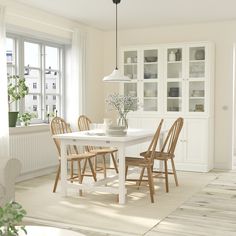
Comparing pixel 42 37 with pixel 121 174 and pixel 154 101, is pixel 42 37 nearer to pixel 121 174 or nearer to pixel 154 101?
pixel 154 101

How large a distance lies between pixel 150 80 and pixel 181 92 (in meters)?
0.60

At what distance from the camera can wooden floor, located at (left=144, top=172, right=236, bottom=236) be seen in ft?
12.2

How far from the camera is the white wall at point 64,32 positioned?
18.7 feet

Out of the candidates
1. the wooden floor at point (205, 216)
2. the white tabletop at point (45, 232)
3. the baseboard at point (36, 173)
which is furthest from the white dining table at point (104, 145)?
the white tabletop at point (45, 232)

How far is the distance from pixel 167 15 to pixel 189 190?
281 centimetres

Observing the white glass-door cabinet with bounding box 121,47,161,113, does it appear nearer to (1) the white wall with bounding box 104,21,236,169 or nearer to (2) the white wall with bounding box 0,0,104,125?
(1) the white wall with bounding box 104,21,236,169

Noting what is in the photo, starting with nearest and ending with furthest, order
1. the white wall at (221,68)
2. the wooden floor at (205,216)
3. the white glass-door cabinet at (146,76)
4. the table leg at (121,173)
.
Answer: the wooden floor at (205,216)
the table leg at (121,173)
the white wall at (221,68)
the white glass-door cabinet at (146,76)

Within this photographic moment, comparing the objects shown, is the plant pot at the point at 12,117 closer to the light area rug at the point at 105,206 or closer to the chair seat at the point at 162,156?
the light area rug at the point at 105,206

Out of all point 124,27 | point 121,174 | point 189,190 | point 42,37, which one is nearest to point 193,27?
point 124,27

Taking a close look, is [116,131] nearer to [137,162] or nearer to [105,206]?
[137,162]

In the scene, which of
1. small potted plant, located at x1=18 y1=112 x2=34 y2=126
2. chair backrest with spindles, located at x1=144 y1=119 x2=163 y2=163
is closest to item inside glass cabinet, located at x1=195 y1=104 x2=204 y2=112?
chair backrest with spindles, located at x1=144 y1=119 x2=163 y2=163

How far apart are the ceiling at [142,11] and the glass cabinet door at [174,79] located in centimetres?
57

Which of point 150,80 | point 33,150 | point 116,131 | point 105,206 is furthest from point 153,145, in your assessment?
point 150,80

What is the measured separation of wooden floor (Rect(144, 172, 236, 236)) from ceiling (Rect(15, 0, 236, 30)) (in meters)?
2.58
